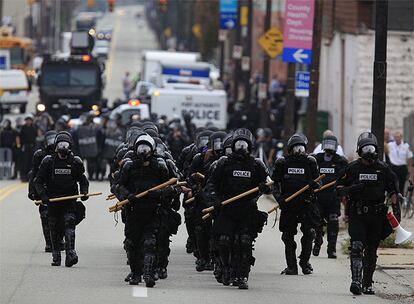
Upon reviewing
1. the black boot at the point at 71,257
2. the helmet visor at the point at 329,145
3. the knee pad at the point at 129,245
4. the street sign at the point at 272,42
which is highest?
the street sign at the point at 272,42

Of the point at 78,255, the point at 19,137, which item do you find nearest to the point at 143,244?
the point at 78,255

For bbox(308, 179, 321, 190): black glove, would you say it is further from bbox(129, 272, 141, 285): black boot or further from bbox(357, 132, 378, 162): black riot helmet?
bbox(129, 272, 141, 285): black boot

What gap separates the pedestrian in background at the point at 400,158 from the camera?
91.7 ft

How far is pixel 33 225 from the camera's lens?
2541 cm

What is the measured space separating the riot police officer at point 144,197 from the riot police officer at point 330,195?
4.23 m

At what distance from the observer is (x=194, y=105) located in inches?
1764

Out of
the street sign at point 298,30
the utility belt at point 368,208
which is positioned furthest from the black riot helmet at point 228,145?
the street sign at point 298,30

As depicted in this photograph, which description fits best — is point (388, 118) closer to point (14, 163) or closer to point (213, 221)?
point (14, 163)

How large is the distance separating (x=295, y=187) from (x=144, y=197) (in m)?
2.40

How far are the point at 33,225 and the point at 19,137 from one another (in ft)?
40.8

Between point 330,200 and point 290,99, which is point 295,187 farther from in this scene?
point 290,99

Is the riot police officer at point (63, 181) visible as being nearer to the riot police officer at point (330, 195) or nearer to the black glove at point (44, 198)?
the black glove at point (44, 198)

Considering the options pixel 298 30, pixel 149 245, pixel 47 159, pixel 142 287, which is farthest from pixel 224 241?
pixel 298 30

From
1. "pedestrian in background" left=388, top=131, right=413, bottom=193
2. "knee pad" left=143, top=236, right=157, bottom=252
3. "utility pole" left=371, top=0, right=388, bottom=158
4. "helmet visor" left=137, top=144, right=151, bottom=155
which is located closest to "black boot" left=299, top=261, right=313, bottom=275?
"knee pad" left=143, top=236, right=157, bottom=252
